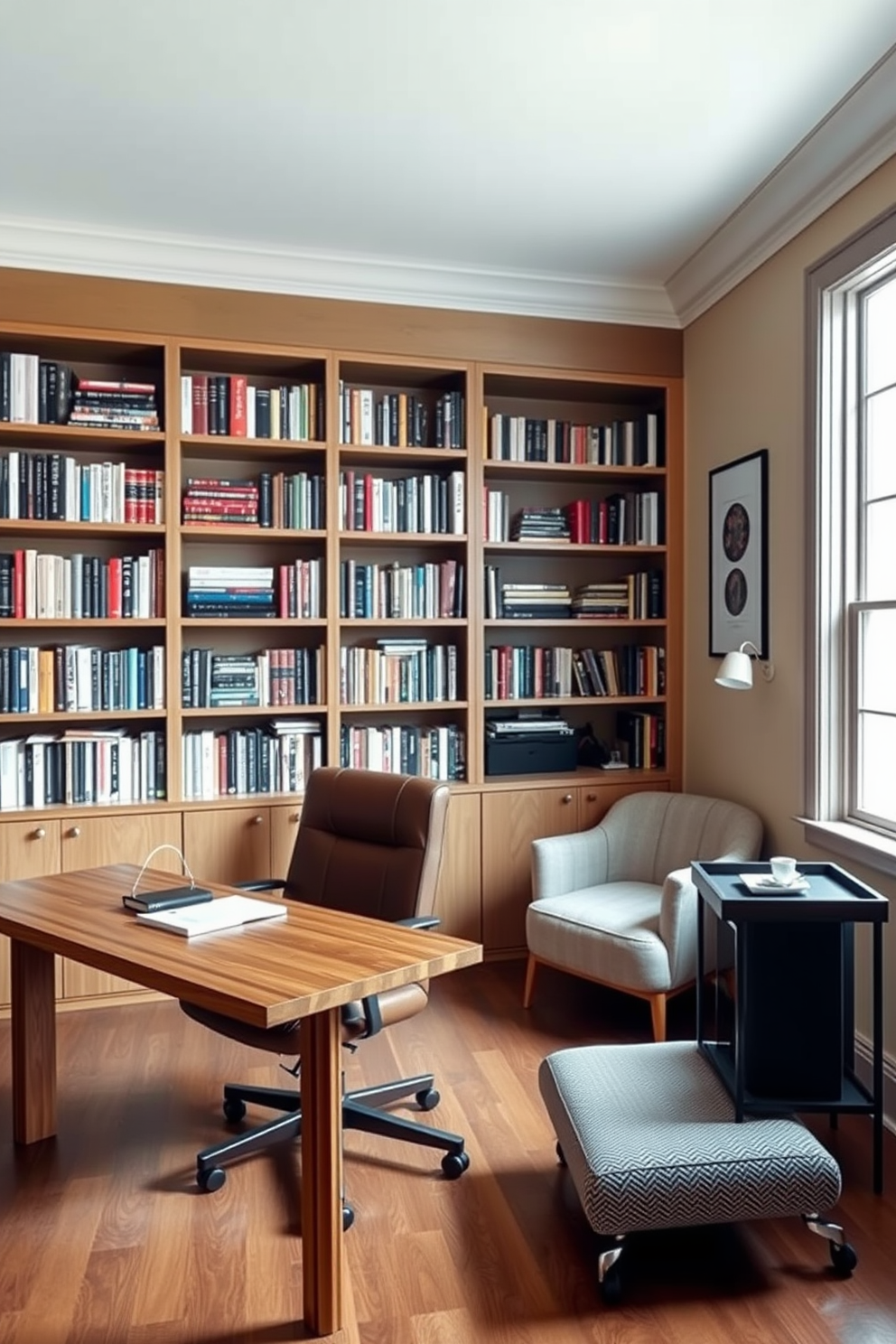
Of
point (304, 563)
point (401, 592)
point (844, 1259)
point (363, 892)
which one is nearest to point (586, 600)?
point (401, 592)

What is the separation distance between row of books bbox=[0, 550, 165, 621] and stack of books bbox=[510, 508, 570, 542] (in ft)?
4.57

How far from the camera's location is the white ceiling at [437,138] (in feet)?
7.04

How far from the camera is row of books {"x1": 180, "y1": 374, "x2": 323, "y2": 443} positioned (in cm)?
337

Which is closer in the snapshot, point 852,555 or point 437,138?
point 437,138

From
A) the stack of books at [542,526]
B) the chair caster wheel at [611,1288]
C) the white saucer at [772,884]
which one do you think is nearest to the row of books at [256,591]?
the stack of books at [542,526]

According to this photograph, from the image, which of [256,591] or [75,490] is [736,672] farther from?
[75,490]

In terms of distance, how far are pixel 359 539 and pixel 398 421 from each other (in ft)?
1.61

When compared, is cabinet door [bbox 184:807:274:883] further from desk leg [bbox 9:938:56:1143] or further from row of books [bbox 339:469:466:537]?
row of books [bbox 339:469:466:537]

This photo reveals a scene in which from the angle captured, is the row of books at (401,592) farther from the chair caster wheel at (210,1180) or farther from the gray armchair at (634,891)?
the chair caster wheel at (210,1180)

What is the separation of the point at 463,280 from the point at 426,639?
1.41 metres

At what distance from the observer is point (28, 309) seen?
10.4 feet

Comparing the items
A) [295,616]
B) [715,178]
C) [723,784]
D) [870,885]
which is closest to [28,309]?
[295,616]

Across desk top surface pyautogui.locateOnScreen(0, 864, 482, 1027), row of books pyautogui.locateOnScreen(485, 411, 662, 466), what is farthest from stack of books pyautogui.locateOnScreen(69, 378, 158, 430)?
desk top surface pyautogui.locateOnScreen(0, 864, 482, 1027)

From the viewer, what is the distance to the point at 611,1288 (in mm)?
1824
